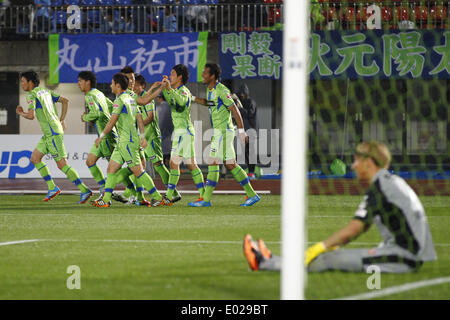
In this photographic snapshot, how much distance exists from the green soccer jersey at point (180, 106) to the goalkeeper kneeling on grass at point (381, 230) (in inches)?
273

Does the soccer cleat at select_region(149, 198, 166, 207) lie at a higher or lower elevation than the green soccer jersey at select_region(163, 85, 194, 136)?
lower

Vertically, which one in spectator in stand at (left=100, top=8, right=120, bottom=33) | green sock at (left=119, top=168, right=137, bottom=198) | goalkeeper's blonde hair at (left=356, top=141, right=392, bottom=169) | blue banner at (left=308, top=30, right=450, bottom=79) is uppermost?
spectator in stand at (left=100, top=8, right=120, bottom=33)

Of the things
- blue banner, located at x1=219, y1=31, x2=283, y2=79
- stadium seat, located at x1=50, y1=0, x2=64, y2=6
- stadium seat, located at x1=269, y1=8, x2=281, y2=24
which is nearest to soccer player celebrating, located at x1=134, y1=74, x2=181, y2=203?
blue banner, located at x1=219, y1=31, x2=283, y2=79

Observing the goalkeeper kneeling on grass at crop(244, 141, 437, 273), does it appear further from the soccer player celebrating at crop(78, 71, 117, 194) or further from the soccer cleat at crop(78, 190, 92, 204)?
the soccer cleat at crop(78, 190, 92, 204)

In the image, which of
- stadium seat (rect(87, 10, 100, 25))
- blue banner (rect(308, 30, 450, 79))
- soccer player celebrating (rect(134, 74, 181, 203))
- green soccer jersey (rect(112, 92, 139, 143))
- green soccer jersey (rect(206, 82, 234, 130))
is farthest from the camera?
stadium seat (rect(87, 10, 100, 25))

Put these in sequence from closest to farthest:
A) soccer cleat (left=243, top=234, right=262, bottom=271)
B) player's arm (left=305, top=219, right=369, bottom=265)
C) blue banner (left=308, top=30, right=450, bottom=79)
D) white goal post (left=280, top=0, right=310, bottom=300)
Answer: white goal post (left=280, top=0, right=310, bottom=300) < player's arm (left=305, top=219, right=369, bottom=265) < soccer cleat (left=243, top=234, right=262, bottom=271) < blue banner (left=308, top=30, right=450, bottom=79)

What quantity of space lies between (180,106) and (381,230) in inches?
284

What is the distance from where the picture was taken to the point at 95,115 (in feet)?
45.6

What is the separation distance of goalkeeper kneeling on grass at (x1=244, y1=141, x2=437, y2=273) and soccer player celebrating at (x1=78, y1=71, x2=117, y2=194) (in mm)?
7759

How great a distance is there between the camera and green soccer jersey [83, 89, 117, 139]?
13.9 metres

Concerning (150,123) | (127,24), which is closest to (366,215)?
(150,123)

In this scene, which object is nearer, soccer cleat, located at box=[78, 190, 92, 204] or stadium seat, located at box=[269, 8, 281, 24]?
soccer cleat, located at box=[78, 190, 92, 204]

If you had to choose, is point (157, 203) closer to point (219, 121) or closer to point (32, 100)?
point (219, 121)

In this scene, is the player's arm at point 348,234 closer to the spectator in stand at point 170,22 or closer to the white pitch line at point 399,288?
the white pitch line at point 399,288
